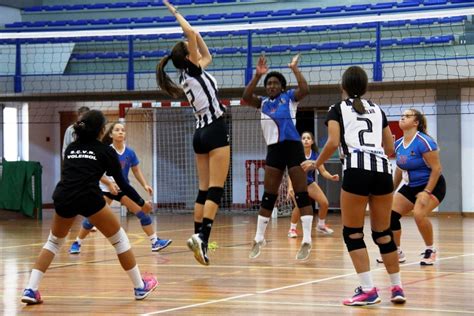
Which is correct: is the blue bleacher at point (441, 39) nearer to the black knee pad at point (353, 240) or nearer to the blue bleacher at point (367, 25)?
the blue bleacher at point (367, 25)

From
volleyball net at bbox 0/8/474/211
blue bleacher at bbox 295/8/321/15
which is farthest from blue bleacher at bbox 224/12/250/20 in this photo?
blue bleacher at bbox 295/8/321/15

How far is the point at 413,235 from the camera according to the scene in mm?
13062

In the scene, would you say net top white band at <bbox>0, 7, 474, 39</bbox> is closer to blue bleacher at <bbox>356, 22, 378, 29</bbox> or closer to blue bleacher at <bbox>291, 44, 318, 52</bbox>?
blue bleacher at <bbox>356, 22, 378, 29</bbox>

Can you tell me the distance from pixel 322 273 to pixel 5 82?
13022mm

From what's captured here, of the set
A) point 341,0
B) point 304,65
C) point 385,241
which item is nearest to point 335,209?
point 304,65

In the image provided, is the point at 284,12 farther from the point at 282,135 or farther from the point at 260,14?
the point at 282,135

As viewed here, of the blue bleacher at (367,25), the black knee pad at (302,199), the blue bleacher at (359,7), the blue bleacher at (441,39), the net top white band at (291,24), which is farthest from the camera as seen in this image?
the blue bleacher at (359,7)

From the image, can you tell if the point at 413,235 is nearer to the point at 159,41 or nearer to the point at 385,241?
the point at 385,241

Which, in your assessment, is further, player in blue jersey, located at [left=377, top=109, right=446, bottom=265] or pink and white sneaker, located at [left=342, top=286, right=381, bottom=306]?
player in blue jersey, located at [left=377, top=109, right=446, bottom=265]

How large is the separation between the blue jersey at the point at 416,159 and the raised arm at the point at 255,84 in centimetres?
160

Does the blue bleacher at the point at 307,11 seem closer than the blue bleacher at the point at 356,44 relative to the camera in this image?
No

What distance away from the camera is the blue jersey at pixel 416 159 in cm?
883

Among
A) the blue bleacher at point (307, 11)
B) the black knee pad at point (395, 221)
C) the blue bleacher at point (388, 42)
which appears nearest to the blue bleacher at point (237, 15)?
the blue bleacher at point (307, 11)

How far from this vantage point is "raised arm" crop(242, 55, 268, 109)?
8.62 meters
